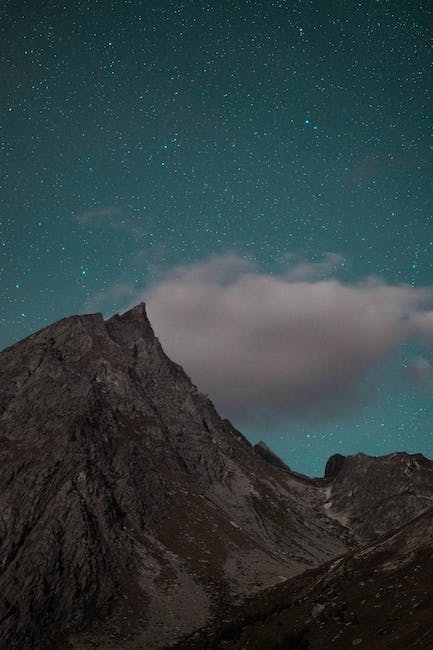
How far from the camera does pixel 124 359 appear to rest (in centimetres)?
17525

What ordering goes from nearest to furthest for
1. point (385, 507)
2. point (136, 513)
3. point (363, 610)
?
1. point (363, 610)
2. point (136, 513)
3. point (385, 507)

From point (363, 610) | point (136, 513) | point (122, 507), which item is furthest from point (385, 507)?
point (363, 610)

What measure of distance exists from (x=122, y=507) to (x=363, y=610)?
95948 mm

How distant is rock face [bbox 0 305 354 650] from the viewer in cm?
8238

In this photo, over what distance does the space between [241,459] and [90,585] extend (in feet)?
338

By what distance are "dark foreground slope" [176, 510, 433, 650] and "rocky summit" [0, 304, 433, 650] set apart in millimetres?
878

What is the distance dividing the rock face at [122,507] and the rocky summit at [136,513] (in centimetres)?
36

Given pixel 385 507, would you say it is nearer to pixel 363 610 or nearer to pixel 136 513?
pixel 136 513

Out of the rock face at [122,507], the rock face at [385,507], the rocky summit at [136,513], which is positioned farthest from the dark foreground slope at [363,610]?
the rock face at [385,507]

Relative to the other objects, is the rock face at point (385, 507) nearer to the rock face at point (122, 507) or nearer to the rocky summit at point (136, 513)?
the rocky summit at point (136, 513)

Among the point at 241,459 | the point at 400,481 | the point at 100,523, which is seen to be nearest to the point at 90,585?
the point at 100,523

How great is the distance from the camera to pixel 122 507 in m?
121

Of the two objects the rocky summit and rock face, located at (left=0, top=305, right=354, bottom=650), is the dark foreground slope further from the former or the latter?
rock face, located at (left=0, top=305, right=354, bottom=650)

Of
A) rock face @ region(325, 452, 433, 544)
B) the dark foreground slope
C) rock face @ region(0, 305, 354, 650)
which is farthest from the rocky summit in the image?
the dark foreground slope
